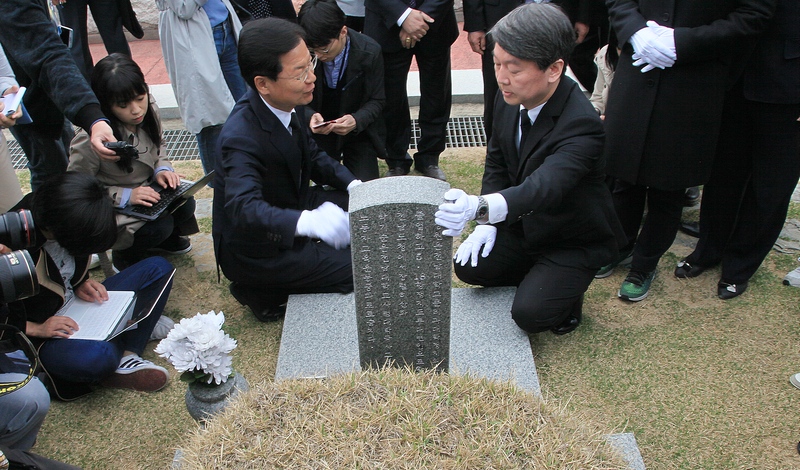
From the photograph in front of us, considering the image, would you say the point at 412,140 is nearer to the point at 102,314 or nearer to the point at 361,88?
the point at 361,88

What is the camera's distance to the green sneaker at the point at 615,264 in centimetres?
390

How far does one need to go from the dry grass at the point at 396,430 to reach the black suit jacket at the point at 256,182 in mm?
889

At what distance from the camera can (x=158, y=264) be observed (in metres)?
3.53

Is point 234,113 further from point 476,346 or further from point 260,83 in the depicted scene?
point 476,346

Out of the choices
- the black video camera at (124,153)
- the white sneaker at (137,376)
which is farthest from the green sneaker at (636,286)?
the black video camera at (124,153)

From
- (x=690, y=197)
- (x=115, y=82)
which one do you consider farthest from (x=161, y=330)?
(x=690, y=197)

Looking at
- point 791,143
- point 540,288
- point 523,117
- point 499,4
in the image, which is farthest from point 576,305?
point 499,4

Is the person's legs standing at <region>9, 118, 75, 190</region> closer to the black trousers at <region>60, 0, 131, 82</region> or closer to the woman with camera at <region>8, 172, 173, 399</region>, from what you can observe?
the black trousers at <region>60, 0, 131, 82</region>

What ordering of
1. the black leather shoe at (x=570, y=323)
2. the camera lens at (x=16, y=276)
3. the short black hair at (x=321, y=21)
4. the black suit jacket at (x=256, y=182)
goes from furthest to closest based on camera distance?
the short black hair at (x=321, y=21), the black leather shoe at (x=570, y=323), the black suit jacket at (x=256, y=182), the camera lens at (x=16, y=276)

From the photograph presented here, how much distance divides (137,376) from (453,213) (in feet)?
6.12

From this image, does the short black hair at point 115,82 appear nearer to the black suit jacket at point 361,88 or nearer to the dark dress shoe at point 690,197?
the black suit jacket at point 361,88

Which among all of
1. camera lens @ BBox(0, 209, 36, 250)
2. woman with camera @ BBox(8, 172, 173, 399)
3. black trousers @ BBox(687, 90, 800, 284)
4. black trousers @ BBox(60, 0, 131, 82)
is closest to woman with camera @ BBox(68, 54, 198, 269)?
woman with camera @ BBox(8, 172, 173, 399)

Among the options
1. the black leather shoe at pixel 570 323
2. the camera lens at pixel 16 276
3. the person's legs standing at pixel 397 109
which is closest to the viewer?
the camera lens at pixel 16 276

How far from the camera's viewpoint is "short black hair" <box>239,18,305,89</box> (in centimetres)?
294
